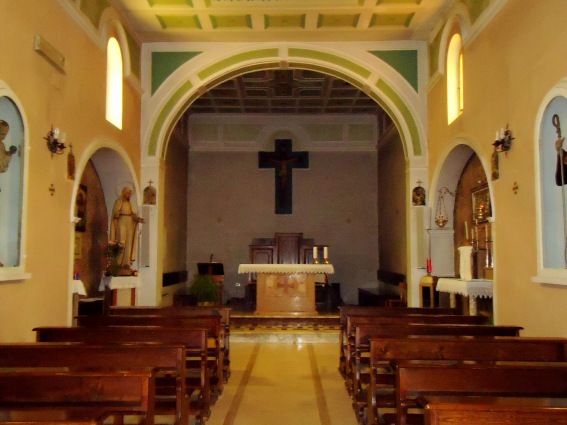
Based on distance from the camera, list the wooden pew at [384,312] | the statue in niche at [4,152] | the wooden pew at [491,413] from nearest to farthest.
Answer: the wooden pew at [491,413], the statue in niche at [4,152], the wooden pew at [384,312]

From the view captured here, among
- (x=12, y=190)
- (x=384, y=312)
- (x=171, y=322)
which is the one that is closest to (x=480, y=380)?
(x=171, y=322)

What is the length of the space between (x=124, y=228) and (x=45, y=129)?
3.27 meters

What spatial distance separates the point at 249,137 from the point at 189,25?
20.4ft

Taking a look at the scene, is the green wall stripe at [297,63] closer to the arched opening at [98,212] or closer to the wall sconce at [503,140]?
the arched opening at [98,212]

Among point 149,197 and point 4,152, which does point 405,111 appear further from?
point 4,152

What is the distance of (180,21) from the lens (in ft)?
32.4

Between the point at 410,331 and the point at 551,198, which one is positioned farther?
the point at 551,198

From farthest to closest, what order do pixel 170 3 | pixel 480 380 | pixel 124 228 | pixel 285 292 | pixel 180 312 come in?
pixel 285 292 → pixel 124 228 → pixel 170 3 → pixel 180 312 → pixel 480 380

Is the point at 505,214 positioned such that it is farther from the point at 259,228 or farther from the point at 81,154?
the point at 259,228

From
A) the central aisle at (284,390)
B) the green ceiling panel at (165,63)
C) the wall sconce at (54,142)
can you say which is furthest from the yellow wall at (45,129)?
the green ceiling panel at (165,63)

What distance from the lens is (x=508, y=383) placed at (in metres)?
3.45

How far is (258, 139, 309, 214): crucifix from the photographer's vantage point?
52.4 feet

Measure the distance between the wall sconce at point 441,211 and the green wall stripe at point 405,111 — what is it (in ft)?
2.90

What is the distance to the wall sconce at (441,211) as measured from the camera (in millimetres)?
10125
